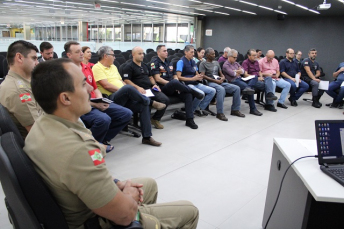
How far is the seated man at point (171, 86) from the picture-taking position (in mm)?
4148

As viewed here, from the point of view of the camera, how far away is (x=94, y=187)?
91 cm

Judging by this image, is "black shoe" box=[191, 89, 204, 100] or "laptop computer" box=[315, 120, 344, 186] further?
"black shoe" box=[191, 89, 204, 100]

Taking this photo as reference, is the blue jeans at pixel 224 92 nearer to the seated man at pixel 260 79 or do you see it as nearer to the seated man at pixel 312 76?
the seated man at pixel 260 79

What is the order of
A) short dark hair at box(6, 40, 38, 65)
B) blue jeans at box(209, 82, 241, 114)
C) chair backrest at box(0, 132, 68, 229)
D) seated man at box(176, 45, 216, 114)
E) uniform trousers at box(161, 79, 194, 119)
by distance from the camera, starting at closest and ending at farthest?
1. chair backrest at box(0, 132, 68, 229)
2. short dark hair at box(6, 40, 38, 65)
3. uniform trousers at box(161, 79, 194, 119)
4. seated man at box(176, 45, 216, 114)
5. blue jeans at box(209, 82, 241, 114)

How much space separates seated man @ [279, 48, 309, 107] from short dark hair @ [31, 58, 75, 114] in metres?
5.95

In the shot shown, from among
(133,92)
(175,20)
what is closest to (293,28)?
(175,20)

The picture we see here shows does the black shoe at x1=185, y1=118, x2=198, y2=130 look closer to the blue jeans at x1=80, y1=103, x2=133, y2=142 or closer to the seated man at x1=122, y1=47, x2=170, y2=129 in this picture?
the seated man at x1=122, y1=47, x2=170, y2=129

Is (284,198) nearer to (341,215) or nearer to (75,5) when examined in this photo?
(341,215)

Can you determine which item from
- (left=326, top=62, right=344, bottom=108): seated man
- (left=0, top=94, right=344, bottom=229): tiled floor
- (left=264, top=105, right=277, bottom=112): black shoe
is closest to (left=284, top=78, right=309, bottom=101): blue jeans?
(left=326, top=62, right=344, bottom=108): seated man

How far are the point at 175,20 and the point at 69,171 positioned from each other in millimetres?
15199

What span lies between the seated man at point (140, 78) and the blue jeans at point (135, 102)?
36 centimetres

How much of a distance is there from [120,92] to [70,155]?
2482 millimetres

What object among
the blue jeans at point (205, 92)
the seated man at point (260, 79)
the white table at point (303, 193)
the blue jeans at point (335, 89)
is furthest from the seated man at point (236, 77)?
the white table at point (303, 193)

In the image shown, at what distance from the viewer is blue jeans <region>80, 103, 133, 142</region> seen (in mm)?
2869
